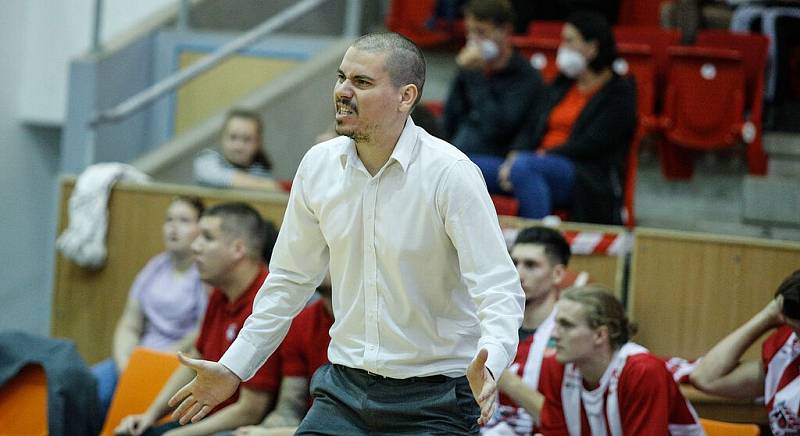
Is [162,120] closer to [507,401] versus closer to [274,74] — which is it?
[274,74]

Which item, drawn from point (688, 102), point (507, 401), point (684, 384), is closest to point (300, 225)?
point (507, 401)

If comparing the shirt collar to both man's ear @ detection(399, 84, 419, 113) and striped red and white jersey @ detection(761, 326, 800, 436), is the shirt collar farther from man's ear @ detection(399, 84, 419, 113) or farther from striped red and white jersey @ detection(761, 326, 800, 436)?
striped red and white jersey @ detection(761, 326, 800, 436)

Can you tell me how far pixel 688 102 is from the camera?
5.87 metres

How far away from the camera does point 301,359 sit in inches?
145

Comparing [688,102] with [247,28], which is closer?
[688,102]

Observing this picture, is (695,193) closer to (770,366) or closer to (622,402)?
(770,366)

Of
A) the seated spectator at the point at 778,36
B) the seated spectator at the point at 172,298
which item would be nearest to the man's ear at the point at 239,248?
the seated spectator at the point at 172,298

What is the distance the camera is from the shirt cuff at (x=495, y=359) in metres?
2.18

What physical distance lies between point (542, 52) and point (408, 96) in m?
3.86

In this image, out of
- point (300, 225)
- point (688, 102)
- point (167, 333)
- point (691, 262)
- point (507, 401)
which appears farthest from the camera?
point (688, 102)

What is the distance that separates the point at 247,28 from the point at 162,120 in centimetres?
75

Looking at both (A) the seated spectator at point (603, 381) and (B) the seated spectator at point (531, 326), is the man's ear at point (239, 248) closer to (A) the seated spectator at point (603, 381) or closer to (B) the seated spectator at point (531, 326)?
(B) the seated spectator at point (531, 326)

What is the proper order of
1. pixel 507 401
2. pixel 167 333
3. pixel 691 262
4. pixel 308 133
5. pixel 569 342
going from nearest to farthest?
pixel 569 342 < pixel 507 401 < pixel 691 262 < pixel 167 333 < pixel 308 133

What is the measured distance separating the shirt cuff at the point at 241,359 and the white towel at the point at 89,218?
9.09 ft
